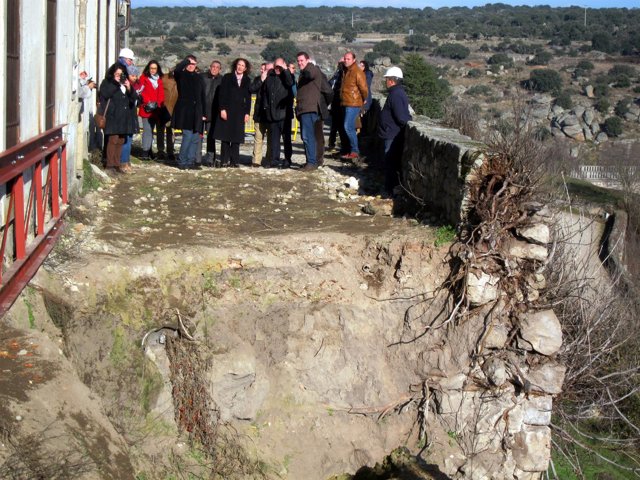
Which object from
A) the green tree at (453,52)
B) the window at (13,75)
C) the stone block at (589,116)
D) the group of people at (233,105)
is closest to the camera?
the window at (13,75)

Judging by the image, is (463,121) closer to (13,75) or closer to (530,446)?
(530,446)

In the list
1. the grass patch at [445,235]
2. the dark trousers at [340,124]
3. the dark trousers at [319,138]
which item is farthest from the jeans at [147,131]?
the grass patch at [445,235]

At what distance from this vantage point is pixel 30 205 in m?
7.71

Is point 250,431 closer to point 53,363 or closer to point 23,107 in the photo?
point 53,363

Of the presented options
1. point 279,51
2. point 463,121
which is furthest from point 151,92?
point 279,51

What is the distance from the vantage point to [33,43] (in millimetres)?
8047

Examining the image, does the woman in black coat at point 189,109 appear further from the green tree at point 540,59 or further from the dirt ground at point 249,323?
the green tree at point 540,59

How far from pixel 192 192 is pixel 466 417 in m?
4.60

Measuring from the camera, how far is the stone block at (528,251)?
8.98 meters

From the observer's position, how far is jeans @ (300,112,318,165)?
13.2m

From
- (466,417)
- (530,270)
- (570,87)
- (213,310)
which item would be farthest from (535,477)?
(570,87)

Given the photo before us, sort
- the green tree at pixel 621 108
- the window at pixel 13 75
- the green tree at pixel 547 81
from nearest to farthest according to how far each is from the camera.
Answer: the window at pixel 13 75 → the green tree at pixel 621 108 → the green tree at pixel 547 81

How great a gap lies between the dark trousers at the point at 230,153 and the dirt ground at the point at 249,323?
11.3ft

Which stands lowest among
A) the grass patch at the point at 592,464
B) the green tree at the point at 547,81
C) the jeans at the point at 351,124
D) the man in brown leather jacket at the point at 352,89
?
the grass patch at the point at 592,464
